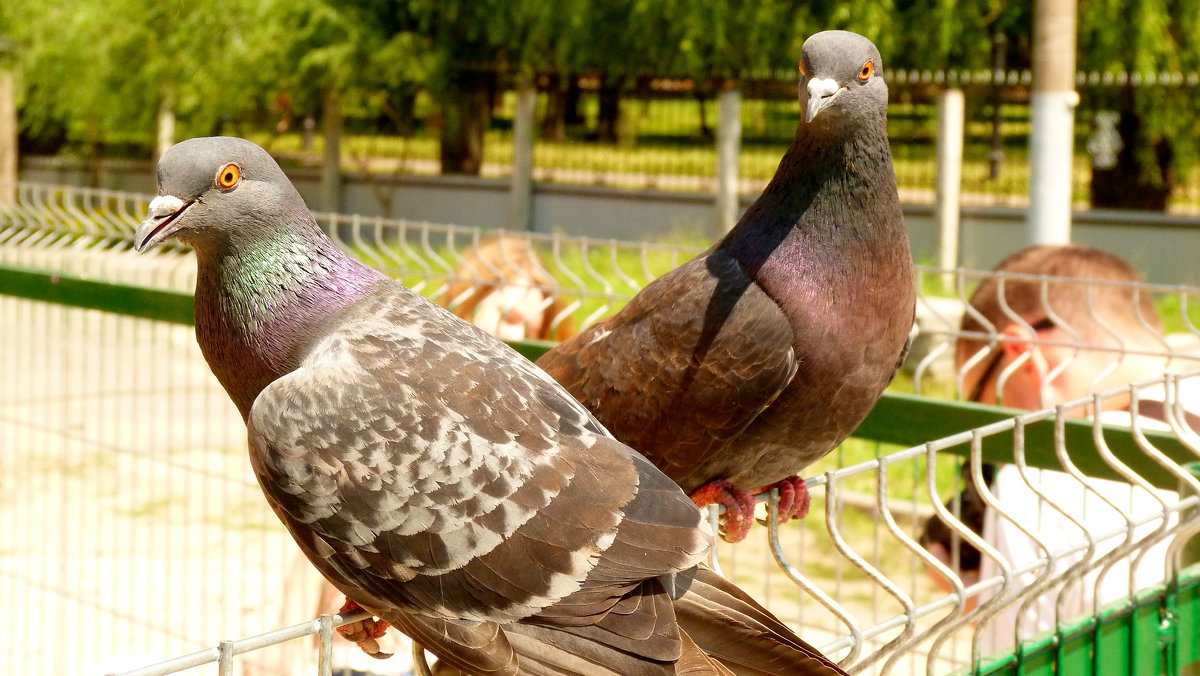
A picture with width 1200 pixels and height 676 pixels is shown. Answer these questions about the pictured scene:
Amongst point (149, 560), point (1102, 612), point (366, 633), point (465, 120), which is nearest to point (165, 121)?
point (465, 120)

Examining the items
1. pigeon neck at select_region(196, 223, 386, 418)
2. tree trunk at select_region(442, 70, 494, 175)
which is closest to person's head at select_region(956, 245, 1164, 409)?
pigeon neck at select_region(196, 223, 386, 418)

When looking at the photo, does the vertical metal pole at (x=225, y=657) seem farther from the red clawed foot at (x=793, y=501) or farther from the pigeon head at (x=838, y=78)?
the pigeon head at (x=838, y=78)

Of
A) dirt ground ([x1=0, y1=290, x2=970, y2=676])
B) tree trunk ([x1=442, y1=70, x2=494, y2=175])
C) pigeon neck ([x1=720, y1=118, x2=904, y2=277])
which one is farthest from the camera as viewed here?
tree trunk ([x1=442, y1=70, x2=494, y2=175])

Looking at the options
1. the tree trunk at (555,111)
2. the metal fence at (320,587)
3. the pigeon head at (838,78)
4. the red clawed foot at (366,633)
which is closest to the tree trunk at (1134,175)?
the metal fence at (320,587)

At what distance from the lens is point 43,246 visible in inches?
188

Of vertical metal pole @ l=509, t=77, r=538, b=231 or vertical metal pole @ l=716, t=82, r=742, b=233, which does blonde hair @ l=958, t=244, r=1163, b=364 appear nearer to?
vertical metal pole @ l=716, t=82, r=742, b=233

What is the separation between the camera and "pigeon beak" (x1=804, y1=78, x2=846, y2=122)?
228cm

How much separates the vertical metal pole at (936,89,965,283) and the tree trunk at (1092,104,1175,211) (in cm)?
184

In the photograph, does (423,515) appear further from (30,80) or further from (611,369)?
(30,80)

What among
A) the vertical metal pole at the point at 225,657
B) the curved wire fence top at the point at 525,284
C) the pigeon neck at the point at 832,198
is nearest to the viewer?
the vertical metal pole at the point at 225,657

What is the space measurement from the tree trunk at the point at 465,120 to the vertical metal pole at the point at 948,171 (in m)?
7.07

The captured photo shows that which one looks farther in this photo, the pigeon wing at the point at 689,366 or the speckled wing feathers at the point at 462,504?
the pigeon wing at the point at 689,366

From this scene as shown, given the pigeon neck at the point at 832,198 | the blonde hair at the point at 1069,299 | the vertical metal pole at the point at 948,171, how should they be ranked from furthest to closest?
the vertical metal pole at the point at 948,171 → the blonde hair at the point at 1069,299 → the pigeon neck at the point at 832,198

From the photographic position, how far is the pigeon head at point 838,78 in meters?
2.31
